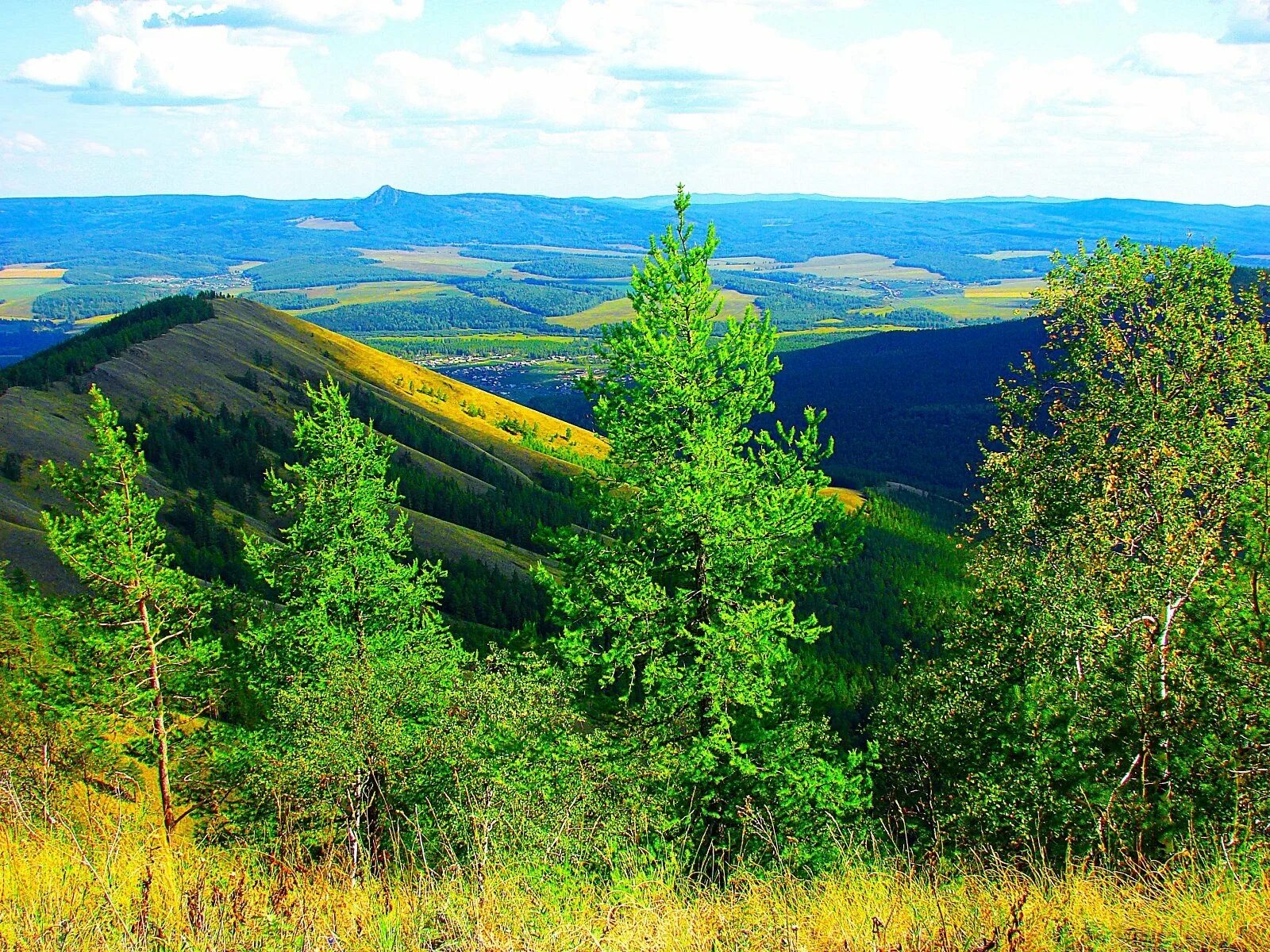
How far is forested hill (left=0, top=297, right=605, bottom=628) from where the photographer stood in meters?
104

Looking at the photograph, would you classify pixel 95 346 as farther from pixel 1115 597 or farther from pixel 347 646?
pixel 1115 597

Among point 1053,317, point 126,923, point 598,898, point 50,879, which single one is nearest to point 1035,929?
point 598,898

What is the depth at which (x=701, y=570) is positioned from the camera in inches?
782

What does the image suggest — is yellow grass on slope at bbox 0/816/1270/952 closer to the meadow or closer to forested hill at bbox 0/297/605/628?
the meadow

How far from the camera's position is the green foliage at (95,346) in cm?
14225

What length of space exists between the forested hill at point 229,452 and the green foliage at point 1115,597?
62.7 metres

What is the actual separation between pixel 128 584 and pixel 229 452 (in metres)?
123

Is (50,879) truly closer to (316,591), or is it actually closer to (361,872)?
(361,872)

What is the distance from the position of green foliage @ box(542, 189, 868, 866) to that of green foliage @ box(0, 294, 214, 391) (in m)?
145

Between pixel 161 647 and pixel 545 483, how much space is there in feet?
499

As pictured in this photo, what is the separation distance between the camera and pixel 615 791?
701 inches

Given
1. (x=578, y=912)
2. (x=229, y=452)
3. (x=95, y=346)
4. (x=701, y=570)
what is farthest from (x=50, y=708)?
(x=95, y=346)

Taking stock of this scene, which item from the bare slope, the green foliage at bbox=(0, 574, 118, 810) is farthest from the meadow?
the bare slope

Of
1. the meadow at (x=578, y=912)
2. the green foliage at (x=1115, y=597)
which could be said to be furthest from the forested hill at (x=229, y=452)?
the meadow at (x=578, y=912)
